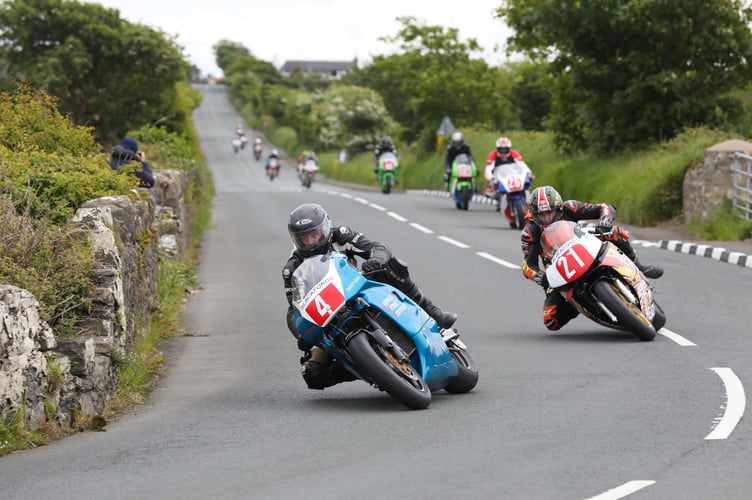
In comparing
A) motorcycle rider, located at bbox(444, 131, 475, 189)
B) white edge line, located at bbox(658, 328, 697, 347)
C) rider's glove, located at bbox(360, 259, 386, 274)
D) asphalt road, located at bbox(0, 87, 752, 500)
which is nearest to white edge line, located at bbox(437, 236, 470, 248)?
asphalt road, located at bbox(0, 87, 752, 500)

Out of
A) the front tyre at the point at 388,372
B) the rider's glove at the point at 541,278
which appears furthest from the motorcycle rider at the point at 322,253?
the rider's glove at the point at 541,278

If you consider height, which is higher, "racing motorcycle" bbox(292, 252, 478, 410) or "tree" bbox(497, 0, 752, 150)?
"tree" bbox(497, 0, 752, 150)

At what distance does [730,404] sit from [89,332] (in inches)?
179

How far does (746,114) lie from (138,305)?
23.2 m

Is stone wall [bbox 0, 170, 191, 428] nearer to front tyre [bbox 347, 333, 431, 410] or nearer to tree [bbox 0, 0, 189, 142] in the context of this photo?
front tyre [bbox 347, 333, 431, 410]

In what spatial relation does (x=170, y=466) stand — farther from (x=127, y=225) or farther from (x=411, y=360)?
(x=127, y=225)

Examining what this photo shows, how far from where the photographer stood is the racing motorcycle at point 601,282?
12.2 metres

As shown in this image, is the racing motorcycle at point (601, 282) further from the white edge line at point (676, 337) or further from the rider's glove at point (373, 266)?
the rider's glove at point (373, 266)

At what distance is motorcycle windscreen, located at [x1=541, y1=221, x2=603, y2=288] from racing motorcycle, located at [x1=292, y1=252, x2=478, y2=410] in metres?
2.95

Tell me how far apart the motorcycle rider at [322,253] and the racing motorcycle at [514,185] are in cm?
1660

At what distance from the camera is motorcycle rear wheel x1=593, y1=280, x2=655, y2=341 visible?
39.9ft

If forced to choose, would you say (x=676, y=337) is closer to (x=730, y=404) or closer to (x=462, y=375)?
(x=462, y=375)

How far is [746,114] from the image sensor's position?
3303cm

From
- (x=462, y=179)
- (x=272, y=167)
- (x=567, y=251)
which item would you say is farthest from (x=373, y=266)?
(x=272, y=167)
